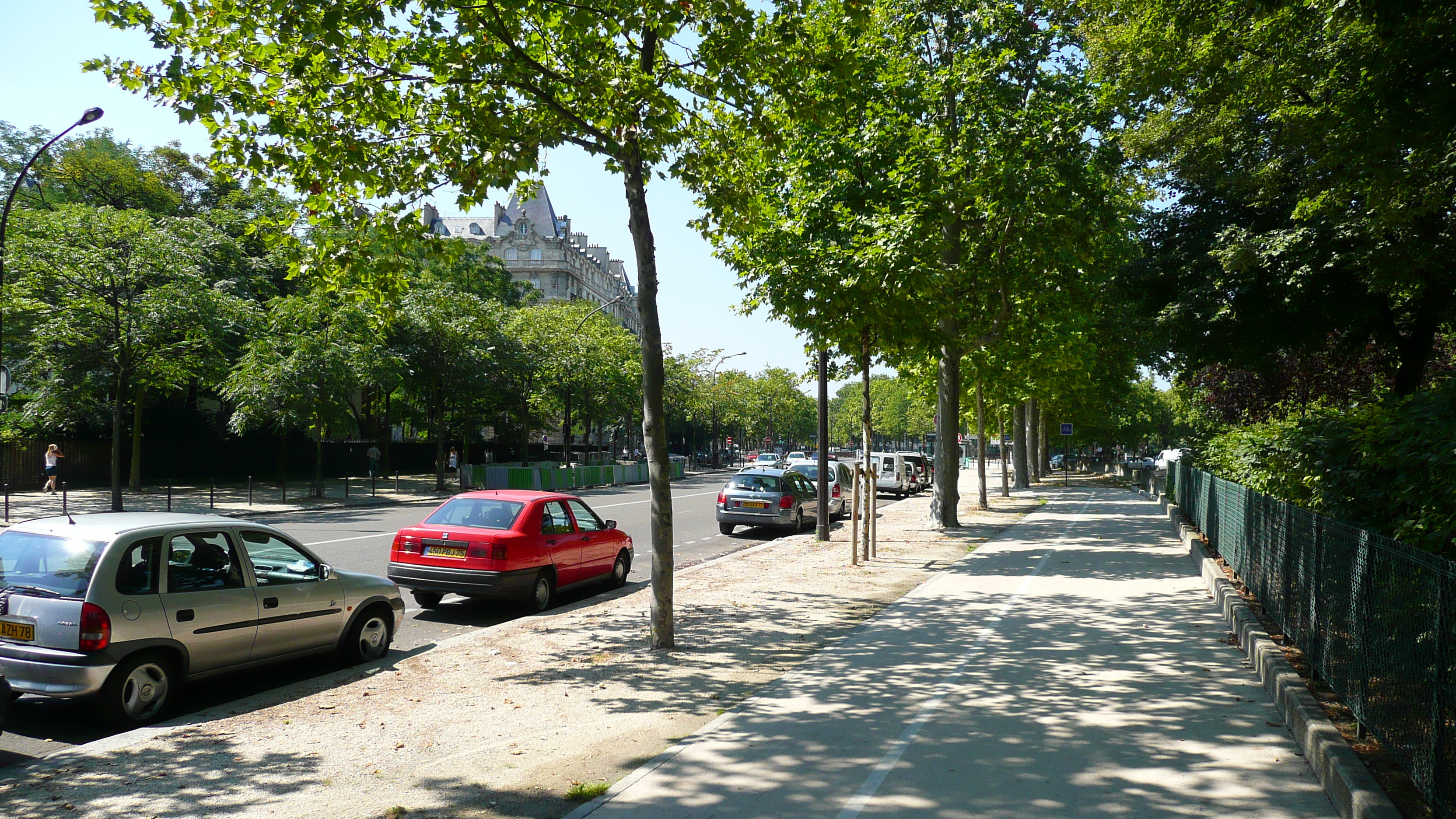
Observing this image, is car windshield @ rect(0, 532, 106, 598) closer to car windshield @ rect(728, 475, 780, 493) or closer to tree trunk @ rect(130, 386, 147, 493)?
car windshield @ rect(728, 475, 780, 493)

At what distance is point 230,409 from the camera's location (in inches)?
1580

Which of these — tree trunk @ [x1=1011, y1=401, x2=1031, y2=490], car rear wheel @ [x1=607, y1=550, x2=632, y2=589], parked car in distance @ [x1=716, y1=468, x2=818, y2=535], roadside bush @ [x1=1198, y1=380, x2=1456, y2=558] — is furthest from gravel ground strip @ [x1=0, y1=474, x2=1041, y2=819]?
tree trunk @ [x1=1011, y1=401, x2=1031, y2=490]

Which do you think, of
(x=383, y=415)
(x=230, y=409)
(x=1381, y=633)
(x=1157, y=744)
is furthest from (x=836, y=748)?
(x=383, y=415)

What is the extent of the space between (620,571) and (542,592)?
2.07 m

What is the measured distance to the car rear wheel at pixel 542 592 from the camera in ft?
36.0

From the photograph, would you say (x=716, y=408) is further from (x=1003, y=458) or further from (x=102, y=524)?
(x=102, y=524)

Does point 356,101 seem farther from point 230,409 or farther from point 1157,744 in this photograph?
point 230,409

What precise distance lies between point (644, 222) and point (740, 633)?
14.0 ft

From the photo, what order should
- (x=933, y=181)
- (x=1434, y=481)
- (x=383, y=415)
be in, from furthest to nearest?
(x=383, y=415) < (x=933, y=181) < (x=1434, y=481)

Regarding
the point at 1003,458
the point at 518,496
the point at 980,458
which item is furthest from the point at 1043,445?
the point at 518,496

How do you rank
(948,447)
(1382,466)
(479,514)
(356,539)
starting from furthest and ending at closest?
(948,447)
(356,539)
(479,514)
(1382,466)

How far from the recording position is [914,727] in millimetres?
6117

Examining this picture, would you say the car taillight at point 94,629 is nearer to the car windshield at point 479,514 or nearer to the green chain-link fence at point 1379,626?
the car windshield at point 479,514

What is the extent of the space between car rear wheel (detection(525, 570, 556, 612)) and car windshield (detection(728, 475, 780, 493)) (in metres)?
9.78
